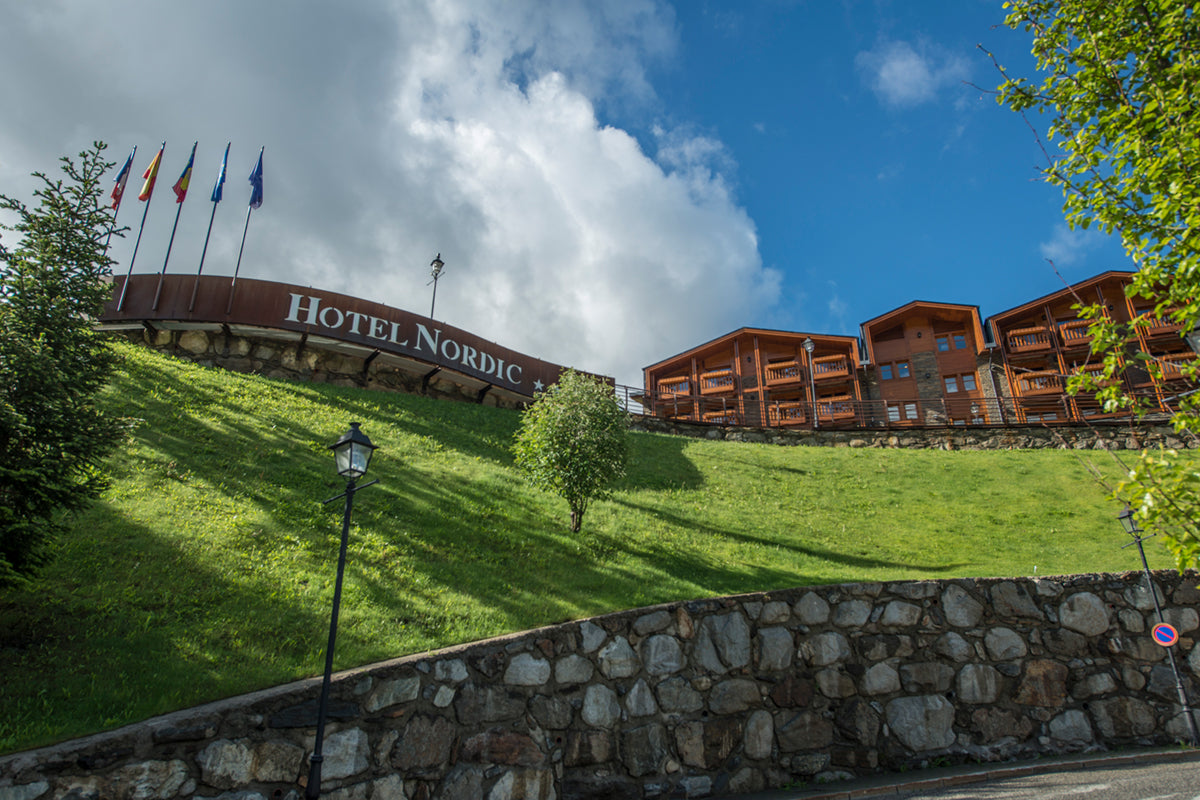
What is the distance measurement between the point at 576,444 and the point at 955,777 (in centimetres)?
1011

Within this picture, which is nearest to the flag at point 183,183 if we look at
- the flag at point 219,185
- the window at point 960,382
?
the flag at point 219,185

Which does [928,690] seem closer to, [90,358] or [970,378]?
[90,358]

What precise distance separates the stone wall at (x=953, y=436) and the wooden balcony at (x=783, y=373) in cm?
1452

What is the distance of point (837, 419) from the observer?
4181 centimetres

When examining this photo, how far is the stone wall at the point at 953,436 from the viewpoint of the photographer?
88.0ft

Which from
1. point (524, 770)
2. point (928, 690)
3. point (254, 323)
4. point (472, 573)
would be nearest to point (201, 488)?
point (472, 573)

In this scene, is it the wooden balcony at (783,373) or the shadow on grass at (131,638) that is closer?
the shadow on grass at (131,638)

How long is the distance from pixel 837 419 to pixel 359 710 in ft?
132

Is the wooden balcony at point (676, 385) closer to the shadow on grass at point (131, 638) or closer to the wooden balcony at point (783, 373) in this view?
the wooden balcony at point (783, 373)

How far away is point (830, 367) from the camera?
43.1 meters

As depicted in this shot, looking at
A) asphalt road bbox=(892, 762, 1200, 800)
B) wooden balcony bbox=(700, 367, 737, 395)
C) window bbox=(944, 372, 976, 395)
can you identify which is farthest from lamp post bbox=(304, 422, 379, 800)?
window bbox=(944, 372, 976, 395)

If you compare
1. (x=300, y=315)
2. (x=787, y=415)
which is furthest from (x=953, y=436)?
(x=300, y=315)

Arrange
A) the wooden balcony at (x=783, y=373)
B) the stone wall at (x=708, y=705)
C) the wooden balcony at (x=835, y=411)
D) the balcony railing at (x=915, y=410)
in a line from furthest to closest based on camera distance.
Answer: the wooden balcony at (x=783, y=373) < the wooden balcony at (x=835, y=411) < the balcony railing at (x=915, y=410) < the stone wall at (x=708, y=705)

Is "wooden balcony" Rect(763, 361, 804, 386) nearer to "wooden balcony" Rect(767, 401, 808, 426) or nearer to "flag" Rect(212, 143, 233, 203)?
"wooden balcony" Rect(767, 401, 808, 426)
